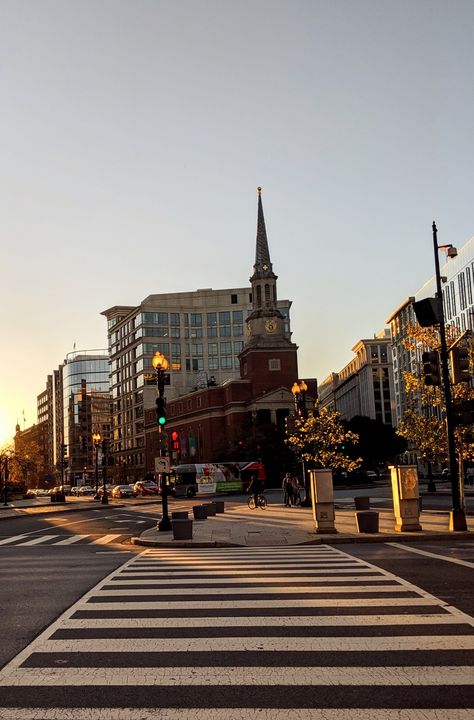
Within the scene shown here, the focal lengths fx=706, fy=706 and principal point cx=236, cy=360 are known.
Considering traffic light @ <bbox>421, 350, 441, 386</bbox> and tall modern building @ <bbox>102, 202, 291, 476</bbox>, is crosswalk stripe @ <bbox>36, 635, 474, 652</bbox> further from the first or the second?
tall modern building @ <bbox>102, 202, 291, 476</bbox>

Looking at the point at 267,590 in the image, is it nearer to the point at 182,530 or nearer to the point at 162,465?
the point at 182,530

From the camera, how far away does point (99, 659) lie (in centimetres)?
771

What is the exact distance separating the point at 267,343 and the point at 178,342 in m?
45.6

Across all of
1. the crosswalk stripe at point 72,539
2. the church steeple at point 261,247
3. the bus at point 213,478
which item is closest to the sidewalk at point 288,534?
the crosswalk stripe at point 72,539

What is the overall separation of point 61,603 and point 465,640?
20.9 feet

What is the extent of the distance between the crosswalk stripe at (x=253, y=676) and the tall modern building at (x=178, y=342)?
13724 centimetres

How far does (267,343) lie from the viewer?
10800 centimetres

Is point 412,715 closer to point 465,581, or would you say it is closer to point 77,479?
point 465,581

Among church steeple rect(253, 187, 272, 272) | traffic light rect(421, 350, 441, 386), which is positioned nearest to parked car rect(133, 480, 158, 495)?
church steeple rect(253, 187, 272, 272)

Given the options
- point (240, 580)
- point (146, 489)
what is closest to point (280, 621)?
point (240, 580)

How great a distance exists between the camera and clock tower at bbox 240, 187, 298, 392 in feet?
354

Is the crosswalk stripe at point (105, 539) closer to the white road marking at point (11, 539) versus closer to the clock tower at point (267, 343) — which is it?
the white road marking at point (11, 539)

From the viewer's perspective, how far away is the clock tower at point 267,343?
10800 centimetres

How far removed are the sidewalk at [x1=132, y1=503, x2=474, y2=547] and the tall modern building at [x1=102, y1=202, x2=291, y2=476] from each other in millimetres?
117250
